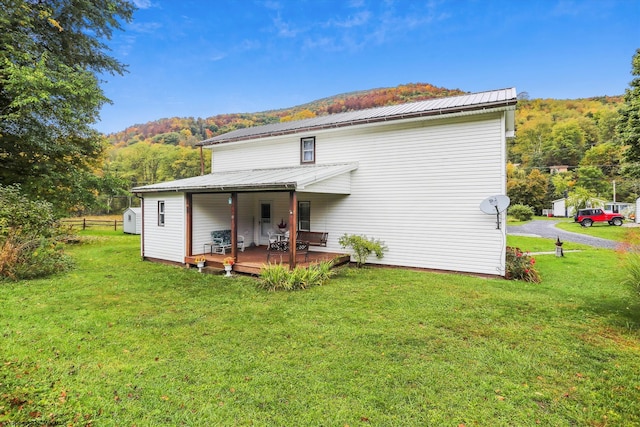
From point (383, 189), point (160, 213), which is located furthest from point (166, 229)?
point (383, 189)

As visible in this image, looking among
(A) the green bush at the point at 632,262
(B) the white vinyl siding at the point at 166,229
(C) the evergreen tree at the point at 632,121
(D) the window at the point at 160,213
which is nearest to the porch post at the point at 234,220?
(B) the white vinyl siding at the point at 166,229

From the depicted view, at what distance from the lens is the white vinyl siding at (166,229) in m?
10.9

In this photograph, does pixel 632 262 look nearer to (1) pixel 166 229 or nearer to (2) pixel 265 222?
(2) pixel 265 222

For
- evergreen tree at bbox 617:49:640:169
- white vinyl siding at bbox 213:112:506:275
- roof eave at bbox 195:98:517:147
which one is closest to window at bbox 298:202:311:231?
white vinyl siding at bbox 213:112:506:275

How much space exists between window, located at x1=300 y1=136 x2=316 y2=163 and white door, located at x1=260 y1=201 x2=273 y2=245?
8.50 feet

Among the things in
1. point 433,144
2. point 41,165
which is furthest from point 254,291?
point 41,165

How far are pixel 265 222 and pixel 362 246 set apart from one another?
5014 millimetres

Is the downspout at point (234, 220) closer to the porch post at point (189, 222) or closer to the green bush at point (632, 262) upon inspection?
the porch post at point (189, 222)

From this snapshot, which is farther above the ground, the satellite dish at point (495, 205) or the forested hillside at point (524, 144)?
the forested hillside at point (524, 144)

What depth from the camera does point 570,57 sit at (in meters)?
43.7

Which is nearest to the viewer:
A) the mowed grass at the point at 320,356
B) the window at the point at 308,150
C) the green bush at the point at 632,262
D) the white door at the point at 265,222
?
the mowed grass at the point at 320,356

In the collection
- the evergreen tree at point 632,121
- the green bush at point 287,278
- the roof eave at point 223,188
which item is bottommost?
the green bush at point 287,278

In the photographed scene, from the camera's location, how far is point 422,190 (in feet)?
32.2

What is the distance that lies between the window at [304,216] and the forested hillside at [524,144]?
1548 cm
